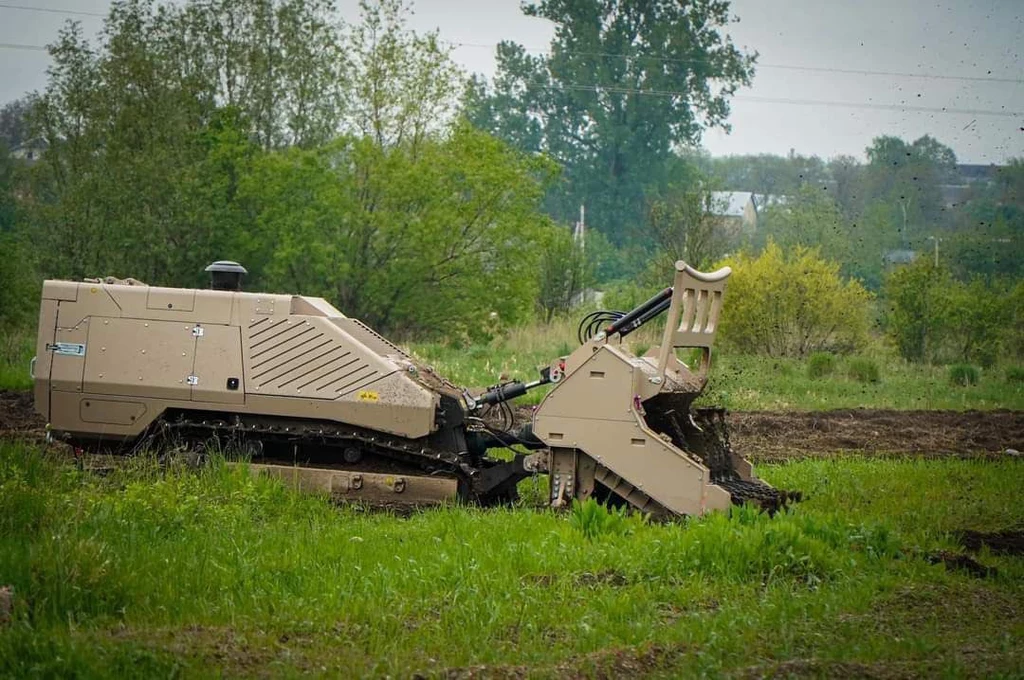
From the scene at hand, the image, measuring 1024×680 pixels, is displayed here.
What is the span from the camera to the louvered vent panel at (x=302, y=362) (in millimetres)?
11664

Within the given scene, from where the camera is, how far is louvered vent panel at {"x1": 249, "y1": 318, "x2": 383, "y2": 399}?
1166 cm

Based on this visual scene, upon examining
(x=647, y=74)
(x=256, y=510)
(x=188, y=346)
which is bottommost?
(x=256, y=510)

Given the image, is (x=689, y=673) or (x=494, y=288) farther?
(x=494, y=288)

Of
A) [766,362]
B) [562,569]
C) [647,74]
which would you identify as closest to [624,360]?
[562,569]

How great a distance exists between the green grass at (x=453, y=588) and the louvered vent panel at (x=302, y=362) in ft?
3.12

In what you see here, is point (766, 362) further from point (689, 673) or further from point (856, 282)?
point (689, 673)

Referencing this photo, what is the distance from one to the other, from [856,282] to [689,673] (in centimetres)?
2482

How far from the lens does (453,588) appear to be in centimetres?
842

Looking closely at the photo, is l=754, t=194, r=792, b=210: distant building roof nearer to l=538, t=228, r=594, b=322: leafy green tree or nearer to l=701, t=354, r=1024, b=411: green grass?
l=538, t=228, r=594, b=322: leafy green tree

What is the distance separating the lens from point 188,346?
38.8ft

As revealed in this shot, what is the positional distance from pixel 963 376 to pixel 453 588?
1962cm

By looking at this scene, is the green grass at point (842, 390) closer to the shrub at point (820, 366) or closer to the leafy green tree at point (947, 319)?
the shrub at point (820, 366)

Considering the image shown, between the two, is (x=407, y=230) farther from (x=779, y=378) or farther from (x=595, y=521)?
(x=595, y=521)

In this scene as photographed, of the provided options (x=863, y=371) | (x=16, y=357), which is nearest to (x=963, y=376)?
(x=863, y=371)
